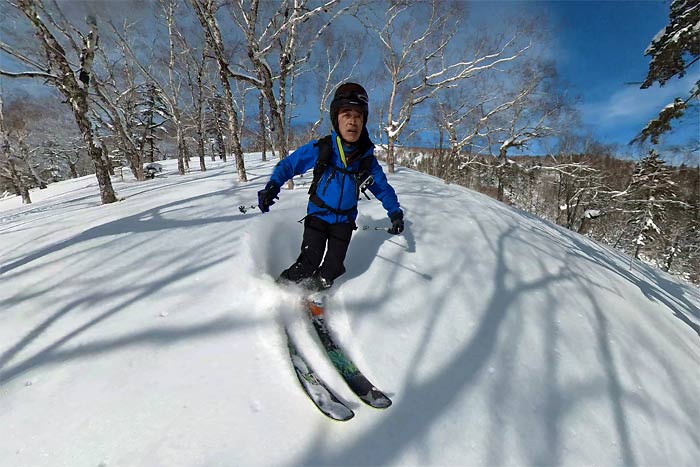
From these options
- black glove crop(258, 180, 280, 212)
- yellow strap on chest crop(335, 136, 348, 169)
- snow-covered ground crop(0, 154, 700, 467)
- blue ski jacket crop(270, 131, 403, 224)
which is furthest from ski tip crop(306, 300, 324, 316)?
yellow strap on chest crop(335, 136, 348, 169)

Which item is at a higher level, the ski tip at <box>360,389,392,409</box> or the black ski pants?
the black ski pants

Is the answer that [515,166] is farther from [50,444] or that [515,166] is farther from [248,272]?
[50,444]

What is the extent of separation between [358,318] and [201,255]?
1757mm

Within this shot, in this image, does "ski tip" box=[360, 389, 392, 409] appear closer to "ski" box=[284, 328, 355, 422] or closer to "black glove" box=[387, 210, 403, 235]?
"ski" box=[284, 328, 355, 422]

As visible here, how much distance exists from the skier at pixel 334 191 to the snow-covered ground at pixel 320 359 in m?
0.27

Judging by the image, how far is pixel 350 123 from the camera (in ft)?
8.68

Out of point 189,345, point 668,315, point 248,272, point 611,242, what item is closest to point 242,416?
point 189,345

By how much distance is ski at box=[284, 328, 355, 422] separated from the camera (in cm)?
161

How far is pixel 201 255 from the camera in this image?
9.52ft

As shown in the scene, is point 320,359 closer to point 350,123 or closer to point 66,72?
point 350,123

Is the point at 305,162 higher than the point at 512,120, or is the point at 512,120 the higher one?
the point at 512,120

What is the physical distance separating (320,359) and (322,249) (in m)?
1.06

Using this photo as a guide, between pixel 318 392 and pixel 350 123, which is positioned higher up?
pixel 350 123

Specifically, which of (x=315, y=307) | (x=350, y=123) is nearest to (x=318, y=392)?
(x=315, y=307)
